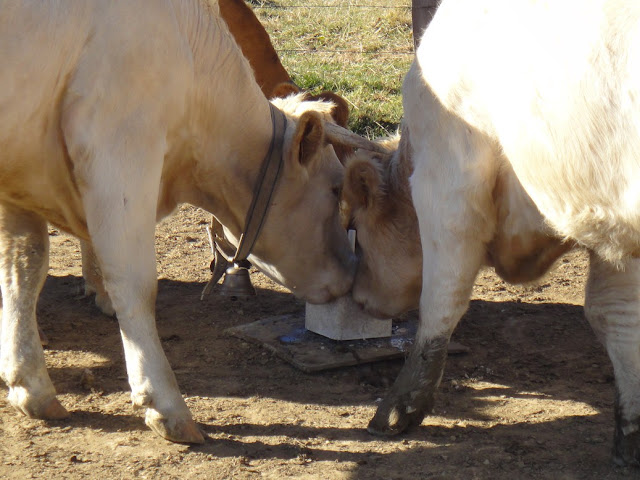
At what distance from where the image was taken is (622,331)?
11.5 feet

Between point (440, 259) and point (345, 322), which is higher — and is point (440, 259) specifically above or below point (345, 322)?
above

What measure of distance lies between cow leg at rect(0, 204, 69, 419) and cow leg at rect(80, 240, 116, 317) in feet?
3.54

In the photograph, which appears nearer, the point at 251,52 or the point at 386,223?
the point at 386,223

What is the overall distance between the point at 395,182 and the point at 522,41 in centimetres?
118

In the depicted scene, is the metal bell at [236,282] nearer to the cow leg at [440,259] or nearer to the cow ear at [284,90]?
the cow ear at [284,90]

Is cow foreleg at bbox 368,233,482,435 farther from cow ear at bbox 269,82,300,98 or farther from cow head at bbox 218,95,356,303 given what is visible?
cow ear at bbox 269,82,300,98

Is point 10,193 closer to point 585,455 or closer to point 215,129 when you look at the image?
point 215,129

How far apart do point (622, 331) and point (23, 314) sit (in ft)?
8.24

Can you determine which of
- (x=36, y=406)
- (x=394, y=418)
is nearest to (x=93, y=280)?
(x=36, y=406)

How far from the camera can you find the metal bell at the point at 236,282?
541 centimetres

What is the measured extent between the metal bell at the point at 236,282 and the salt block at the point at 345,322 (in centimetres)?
73

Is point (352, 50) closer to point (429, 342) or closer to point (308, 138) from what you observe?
point (308, 138)

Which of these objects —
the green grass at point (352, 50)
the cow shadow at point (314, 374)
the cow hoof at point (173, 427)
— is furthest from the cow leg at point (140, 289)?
the green grass at point (352, 50)

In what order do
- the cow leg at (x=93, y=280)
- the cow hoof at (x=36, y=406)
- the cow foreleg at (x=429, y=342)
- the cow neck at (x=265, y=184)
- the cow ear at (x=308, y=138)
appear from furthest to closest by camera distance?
the cow leg at (x=93, y=280)
the cow neck at (x=265, y=184)
the cow ear at (x=308, y=138)
the cow hoof at (x=36, y=406)
the cow foreleg at (x=429, y=342)
